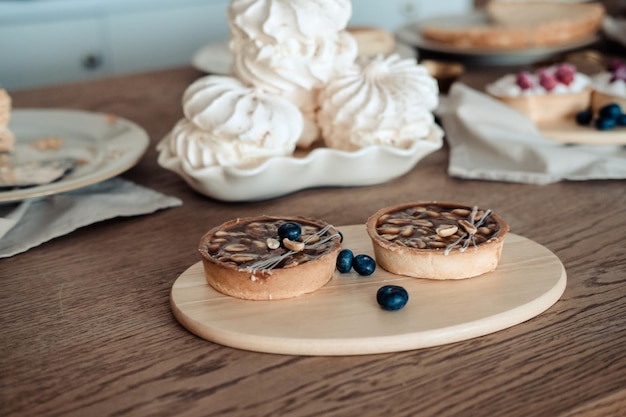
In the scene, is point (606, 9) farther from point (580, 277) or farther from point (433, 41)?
point (580, 277)

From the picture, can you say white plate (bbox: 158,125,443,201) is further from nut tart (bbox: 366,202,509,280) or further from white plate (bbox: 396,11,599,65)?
white plate (bbox: 396,11,599,65)

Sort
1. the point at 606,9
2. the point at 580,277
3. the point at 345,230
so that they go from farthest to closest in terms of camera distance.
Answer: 1. the point at 606,9
2. the point at 345,230
3. the point at 580,277

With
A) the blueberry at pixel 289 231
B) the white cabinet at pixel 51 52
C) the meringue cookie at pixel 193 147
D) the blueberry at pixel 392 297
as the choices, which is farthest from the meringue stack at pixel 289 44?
the white cabinet at pixel 51 52

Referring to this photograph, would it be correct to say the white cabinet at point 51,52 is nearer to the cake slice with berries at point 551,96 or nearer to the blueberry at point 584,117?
the cake slice with berries at point 551,96

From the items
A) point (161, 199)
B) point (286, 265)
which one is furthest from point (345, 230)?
point (161, 199)

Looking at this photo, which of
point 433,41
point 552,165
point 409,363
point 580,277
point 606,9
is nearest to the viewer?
point 409,363

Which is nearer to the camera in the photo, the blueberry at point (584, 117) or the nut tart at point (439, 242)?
the nut tart at point (439, 242)
